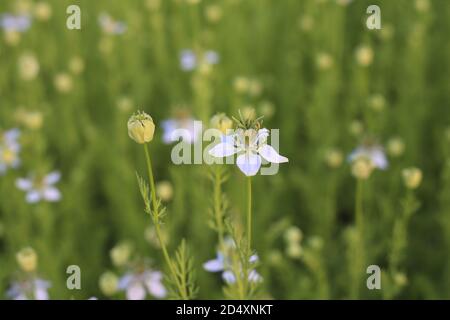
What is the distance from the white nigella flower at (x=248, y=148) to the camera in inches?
47.1

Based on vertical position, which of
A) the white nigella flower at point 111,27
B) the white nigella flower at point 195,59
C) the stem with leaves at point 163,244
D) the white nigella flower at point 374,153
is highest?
the white nigella flower at point 111,27

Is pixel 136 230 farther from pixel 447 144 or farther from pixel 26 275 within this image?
pixel 447 144

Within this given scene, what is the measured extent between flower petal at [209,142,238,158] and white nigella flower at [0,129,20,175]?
1.48 meters

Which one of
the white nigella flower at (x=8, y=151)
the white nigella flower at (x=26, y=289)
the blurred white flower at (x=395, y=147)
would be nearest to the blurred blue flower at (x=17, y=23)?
the white nigella flower at (x=8, y=151)

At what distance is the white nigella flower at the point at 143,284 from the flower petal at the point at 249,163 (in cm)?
84

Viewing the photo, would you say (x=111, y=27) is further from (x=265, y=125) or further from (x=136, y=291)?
(x=136, y=291)

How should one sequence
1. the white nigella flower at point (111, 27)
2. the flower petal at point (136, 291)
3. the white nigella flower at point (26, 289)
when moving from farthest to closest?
the white nigella flower at point (111, 27)
the flower petal at point (136, 291)
the white nigella flower at point (26, 289)

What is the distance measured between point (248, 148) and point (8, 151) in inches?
59.9

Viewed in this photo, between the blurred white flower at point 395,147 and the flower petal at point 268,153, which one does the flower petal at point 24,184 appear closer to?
the flower petal at point 268,153

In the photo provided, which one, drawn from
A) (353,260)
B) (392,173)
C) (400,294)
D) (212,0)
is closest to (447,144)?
(392,173)

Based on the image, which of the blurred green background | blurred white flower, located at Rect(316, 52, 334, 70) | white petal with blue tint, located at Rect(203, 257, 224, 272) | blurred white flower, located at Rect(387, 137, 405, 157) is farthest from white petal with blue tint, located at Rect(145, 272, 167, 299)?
blurred white flower, located at Rect(316, 52, 334, 70)

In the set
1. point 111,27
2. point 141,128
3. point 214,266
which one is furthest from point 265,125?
point 141,128

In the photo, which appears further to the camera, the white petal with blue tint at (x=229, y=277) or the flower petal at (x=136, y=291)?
the flower petal at (x=136, y=291)

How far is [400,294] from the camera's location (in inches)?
89.3
